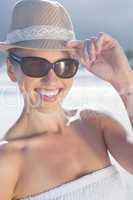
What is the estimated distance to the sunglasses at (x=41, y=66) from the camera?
1175mm

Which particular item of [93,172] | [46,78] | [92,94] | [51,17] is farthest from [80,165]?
[92,94]

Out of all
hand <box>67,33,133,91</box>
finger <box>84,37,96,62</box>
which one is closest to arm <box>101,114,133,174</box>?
hand <box>67,33,133,91</box>

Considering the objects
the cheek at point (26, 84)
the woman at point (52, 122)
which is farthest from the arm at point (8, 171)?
the cheek at point (26, 84)

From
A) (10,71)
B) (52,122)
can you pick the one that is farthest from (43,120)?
(10,71)

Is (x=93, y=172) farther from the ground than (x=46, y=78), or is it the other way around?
(x=46, y=78)

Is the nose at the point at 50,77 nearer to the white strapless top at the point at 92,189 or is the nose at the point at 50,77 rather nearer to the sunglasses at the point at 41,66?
the sunglasses at the point at 41,66

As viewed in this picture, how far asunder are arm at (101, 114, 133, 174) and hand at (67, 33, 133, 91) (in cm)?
11

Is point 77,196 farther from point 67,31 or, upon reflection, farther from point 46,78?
point 67,31

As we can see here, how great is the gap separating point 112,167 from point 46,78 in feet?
0.91

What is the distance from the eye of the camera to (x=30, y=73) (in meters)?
1.17

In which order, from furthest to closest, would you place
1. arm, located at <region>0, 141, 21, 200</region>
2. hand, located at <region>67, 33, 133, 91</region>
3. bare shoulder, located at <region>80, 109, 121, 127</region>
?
1. bare shoulder, located at <region>80, 109, 121, 127</region>
2. hand, located at <region>67, 33, 133, 91</region>
3. arm, located at <region>0, 141, 21, 200</region>

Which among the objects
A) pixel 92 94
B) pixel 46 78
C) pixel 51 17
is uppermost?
pixel 51 17

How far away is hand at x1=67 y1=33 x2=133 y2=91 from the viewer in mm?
1208

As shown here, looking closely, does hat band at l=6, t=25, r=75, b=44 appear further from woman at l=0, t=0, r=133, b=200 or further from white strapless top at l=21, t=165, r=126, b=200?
white strapless top at l=21, t=165, r=126, b=200
